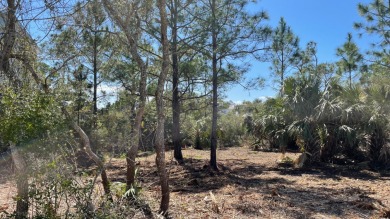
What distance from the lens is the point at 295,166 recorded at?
10758 millimetres

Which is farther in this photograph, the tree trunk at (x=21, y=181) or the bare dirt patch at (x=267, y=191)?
the bare dirt patch at (x=267, y=191)

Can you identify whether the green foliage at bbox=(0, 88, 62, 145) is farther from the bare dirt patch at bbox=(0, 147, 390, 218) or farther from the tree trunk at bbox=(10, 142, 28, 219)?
the bare dirt patch at bbox=(0, 147, 390, 218)

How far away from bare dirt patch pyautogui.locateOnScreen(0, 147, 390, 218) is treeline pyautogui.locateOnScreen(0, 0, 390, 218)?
0.79 metres

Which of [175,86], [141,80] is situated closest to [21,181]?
[141,80]

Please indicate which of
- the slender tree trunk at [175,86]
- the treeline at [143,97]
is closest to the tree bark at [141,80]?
the treeline at [143,97]

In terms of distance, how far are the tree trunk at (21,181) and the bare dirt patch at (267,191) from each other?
134 cm

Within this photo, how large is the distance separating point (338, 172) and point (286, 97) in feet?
9.32

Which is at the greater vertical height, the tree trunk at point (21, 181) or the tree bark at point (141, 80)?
the tree bark at point (141, 80)

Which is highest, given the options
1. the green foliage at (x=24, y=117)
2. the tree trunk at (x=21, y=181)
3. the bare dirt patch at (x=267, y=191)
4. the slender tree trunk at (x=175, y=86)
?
the slender tree trunk at (x=175, y=86)

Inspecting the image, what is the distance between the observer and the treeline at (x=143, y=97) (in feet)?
12.9

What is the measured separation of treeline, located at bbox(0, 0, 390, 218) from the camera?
392cm

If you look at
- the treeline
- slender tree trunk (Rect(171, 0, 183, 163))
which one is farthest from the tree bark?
slender tree trunk (Rect(171, 0, 183, 163))

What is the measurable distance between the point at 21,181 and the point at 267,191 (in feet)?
15.8

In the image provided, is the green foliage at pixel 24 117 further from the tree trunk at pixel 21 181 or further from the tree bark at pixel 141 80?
the tree bark at pixel 141 80
